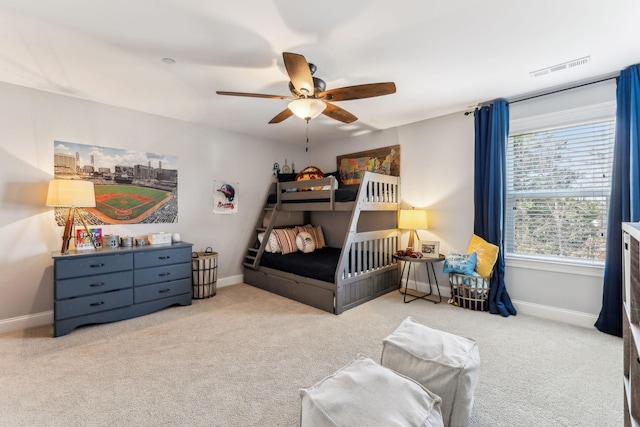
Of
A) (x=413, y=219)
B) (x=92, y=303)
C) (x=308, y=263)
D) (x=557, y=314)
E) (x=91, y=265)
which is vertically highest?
(x=413, y=219)

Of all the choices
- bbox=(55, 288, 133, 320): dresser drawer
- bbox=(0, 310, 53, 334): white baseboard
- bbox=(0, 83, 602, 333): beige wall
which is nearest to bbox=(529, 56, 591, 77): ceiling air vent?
bbox=(0, 83, 602, 333): beige wall

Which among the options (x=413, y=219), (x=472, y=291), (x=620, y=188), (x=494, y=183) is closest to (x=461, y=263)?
(x=472, y=291)

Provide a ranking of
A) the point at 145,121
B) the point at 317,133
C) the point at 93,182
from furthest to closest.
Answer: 1. the point at 317,133
2. the point at 145,121
3. the point at 93,182

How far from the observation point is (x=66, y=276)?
268 centimetres

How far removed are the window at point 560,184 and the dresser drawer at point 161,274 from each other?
3.84 metres

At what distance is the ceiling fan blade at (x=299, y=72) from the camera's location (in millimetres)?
1852

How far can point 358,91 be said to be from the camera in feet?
7.60

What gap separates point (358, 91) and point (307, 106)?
0.43m

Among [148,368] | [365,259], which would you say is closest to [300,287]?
[365,259]

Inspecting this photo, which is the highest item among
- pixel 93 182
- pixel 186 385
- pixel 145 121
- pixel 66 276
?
pixel 145 121

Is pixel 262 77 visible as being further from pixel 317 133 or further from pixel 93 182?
pixel 93 182

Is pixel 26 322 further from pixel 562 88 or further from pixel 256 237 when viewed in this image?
pixel 562 88

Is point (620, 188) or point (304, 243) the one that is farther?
point (304, 243)

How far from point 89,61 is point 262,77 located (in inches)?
55.8
